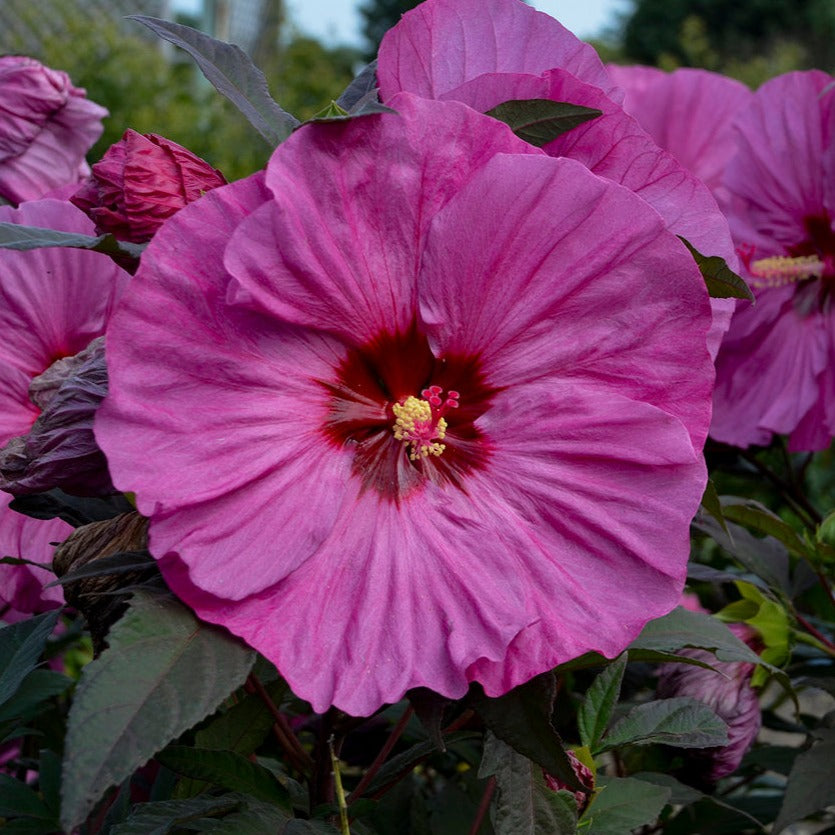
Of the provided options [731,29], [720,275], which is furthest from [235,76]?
[731,29]

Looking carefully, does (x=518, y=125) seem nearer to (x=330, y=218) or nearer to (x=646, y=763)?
(x=330, y=218)

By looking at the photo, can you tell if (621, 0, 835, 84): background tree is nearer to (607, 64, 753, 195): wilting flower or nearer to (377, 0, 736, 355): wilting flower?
(607, 64, 753, 195): wilting flower

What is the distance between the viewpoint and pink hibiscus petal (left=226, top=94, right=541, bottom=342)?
0.53 m

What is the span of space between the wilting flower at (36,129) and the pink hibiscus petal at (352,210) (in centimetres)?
46

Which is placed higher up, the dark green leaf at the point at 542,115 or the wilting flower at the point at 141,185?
the dark green leaf at the point at 542,115

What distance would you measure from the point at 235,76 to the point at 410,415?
24 cm

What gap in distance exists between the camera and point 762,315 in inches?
47.7

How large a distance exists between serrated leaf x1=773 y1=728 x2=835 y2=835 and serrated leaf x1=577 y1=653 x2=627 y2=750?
0.22 metres

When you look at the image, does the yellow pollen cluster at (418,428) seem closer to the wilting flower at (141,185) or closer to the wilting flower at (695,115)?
the wilting flower at (141,185)

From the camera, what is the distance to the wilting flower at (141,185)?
22.5 inches

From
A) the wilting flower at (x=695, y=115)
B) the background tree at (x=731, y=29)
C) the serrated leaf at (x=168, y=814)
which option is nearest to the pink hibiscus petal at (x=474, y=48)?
the serrated leaf at (x=168, y=814)

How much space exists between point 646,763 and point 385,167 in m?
0.72

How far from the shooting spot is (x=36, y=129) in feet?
3.04

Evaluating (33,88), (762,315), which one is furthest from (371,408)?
(762,315)
